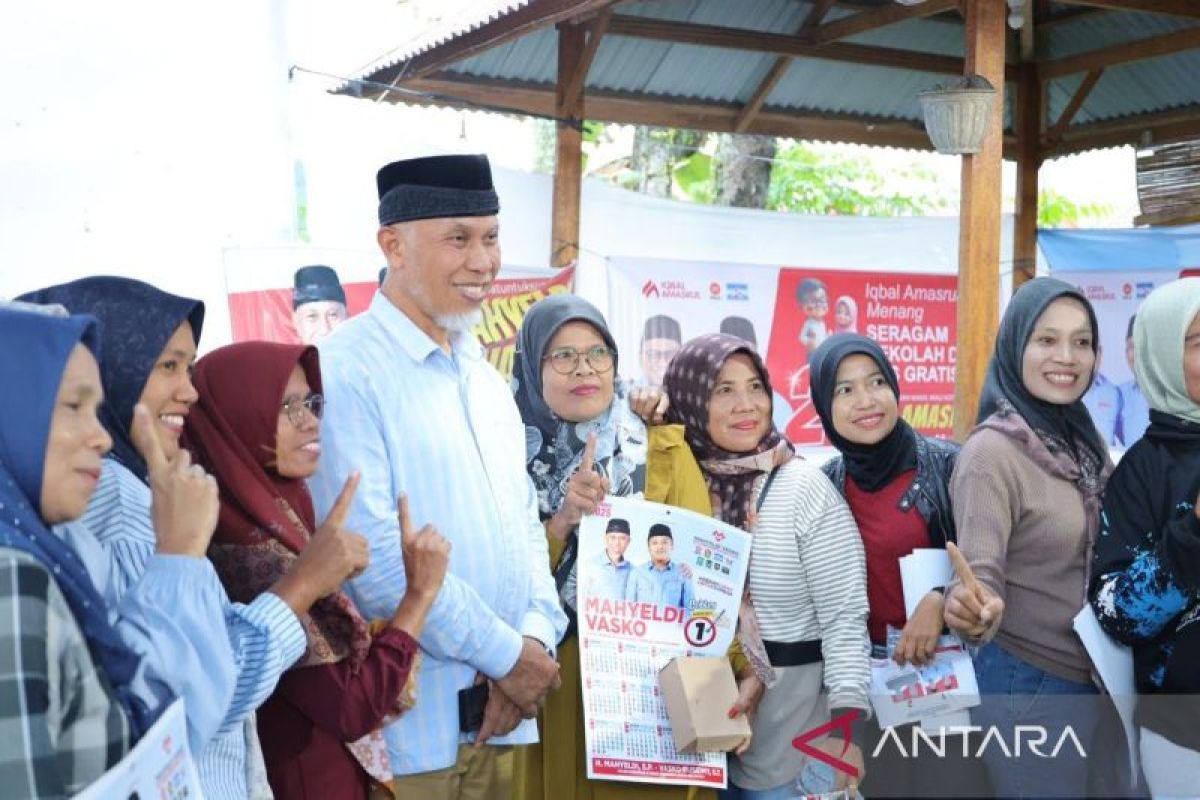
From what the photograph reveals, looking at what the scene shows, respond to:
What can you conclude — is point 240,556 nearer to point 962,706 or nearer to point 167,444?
point 167,444

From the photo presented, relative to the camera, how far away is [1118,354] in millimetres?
9148

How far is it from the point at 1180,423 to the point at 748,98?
21.9 ft


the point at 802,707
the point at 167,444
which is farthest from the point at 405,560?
the point at 802,707

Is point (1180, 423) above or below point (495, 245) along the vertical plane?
below

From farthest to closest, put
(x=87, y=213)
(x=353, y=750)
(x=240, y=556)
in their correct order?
(x=87, y=213) < (x=353, y=750) < (x=240, y=556)

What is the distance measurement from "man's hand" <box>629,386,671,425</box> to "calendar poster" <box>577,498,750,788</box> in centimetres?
33

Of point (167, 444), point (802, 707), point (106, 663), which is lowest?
point (802, 707)

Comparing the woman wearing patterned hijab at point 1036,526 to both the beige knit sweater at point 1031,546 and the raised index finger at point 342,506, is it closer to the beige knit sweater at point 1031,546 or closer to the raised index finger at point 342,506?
the beige knit sweater at point 1031,546

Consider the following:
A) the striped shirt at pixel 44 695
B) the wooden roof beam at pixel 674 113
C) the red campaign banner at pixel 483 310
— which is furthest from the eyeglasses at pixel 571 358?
the wooden roof beam at pixel 674 113

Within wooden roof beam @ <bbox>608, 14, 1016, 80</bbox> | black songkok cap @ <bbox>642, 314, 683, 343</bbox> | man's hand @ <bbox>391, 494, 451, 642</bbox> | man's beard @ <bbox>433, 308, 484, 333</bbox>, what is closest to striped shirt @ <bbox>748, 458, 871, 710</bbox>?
man's beard @ <bbox>433, 308, 484, 333</bbox>

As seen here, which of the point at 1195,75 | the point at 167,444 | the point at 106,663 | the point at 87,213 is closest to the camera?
the point at 106,663

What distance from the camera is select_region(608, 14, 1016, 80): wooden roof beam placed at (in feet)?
28.2

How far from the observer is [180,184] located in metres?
4.27

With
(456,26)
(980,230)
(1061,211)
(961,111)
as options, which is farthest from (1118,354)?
(1061,211)
